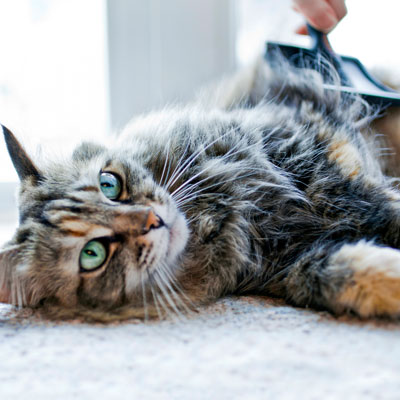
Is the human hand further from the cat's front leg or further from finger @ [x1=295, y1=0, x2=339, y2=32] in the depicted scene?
the cat's front leg

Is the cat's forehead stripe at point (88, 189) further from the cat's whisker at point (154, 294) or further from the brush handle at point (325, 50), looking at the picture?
the brush handle at point (325, 50)

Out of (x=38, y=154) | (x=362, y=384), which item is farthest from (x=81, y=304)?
(x=362, y=384)

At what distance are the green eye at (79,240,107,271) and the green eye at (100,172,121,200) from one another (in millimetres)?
145

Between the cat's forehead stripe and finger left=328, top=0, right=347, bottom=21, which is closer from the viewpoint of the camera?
the cat's forehead stripe

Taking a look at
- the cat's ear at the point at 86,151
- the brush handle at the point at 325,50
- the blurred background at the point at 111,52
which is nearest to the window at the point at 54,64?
the blurred background at the point at 111,52

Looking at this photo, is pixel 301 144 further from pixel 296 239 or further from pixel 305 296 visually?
pixel 305 296

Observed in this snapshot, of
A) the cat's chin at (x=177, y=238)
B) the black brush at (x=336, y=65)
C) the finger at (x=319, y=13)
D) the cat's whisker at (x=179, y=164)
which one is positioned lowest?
the cat's chin at (x=177, y=238)

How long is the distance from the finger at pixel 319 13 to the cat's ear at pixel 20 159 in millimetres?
1147

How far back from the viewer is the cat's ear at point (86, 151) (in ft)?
4.31

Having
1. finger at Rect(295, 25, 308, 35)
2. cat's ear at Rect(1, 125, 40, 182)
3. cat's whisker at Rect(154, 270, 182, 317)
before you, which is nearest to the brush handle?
finger at Rect(295, 25, 308, 35)

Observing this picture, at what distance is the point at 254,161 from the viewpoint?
4.25 feet

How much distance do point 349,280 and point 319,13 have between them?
3.69 feet

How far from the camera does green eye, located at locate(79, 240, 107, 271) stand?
1.07 m

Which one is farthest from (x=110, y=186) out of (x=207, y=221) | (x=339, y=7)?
(x=339, y=7)
